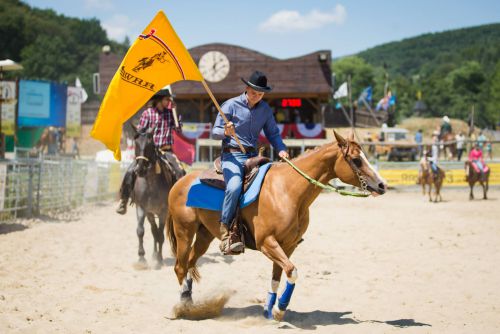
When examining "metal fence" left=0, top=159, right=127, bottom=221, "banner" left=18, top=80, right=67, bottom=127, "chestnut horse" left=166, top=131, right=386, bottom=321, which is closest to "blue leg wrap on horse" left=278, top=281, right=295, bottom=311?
"chestnut horse" left=166, top=131, right=386, bottom=321

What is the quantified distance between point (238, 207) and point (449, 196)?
1939 centimetres

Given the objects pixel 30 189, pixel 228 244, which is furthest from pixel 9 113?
pixel 228 244

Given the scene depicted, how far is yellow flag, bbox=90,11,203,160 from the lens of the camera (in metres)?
6.48

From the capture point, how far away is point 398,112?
110 m

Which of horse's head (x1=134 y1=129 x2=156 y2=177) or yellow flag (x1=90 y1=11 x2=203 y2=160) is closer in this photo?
yellow flag (x1=90 y1=11 x2=203 y2=160)

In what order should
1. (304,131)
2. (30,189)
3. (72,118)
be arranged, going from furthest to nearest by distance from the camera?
(304,131), (72,118), (30,189)

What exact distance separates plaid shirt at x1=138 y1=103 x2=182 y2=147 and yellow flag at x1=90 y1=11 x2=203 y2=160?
3.41 m

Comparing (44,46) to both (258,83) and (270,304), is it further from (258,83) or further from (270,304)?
(270,304)

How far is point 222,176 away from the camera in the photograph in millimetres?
6566

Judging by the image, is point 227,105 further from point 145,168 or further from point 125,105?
point 145,168

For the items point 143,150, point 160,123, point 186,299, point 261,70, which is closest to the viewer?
point 186,299

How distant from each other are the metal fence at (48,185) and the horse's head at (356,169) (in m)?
10.3

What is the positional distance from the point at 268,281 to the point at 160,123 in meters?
3.74

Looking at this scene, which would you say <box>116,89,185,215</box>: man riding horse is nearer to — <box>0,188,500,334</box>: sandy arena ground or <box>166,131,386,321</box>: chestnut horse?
<box>0,188,500,334</box>: sandy arena ground
